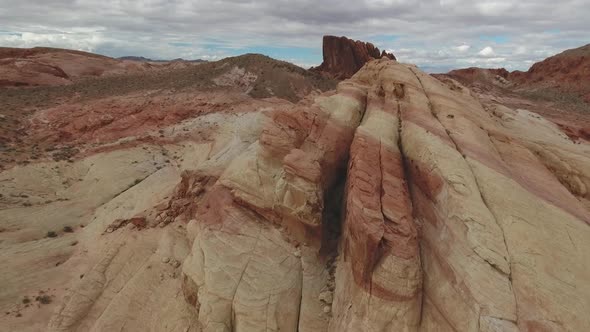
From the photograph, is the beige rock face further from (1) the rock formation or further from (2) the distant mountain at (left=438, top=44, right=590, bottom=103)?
(2) the distant mountain at (left=438, top=44, right=590, bottom=103)

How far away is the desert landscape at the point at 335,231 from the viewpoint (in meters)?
10.2

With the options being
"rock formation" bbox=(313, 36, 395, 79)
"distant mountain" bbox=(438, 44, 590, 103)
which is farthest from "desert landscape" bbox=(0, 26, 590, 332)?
"distant mountain" bbox=(438, 44, 590, 103)

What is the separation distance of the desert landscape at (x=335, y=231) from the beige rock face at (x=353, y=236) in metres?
0.05

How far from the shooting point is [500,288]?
9305 millimetres

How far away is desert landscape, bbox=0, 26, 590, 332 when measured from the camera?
33.4 feet

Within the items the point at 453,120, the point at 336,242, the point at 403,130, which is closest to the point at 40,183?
the point at 336,242

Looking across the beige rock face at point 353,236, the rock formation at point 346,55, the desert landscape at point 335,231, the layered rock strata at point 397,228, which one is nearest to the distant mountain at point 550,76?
the rock formation at point 346,55

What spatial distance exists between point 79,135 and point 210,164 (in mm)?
27541

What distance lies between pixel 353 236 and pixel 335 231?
11.4 feet

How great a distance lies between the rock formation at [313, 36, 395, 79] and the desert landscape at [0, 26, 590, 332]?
53.0 metres

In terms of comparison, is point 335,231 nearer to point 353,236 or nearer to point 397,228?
point 353,236

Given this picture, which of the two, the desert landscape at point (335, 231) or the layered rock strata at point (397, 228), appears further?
the desert landscape at point (335, 231)

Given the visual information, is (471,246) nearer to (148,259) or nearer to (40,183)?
(148,259)

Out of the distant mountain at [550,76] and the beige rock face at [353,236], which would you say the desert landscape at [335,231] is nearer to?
the beige rock face at [353,236]
